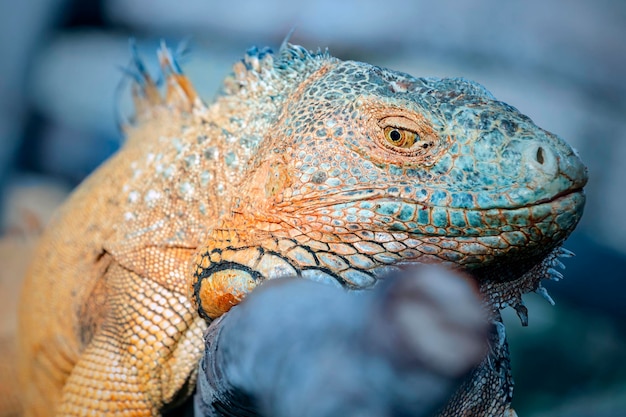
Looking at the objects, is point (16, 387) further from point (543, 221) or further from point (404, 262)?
point (543, 221)

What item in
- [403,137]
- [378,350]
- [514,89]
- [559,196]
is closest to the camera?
[378,350]

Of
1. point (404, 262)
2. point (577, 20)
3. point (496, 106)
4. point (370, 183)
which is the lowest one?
point (404, 262)

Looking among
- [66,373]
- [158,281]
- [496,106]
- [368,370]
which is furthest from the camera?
[66,373]

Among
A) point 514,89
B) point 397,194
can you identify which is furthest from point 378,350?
point 514,89

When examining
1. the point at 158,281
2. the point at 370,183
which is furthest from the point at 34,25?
the point at 370,183

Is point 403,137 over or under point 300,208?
over

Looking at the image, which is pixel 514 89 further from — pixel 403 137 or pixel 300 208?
pixel 300 208
